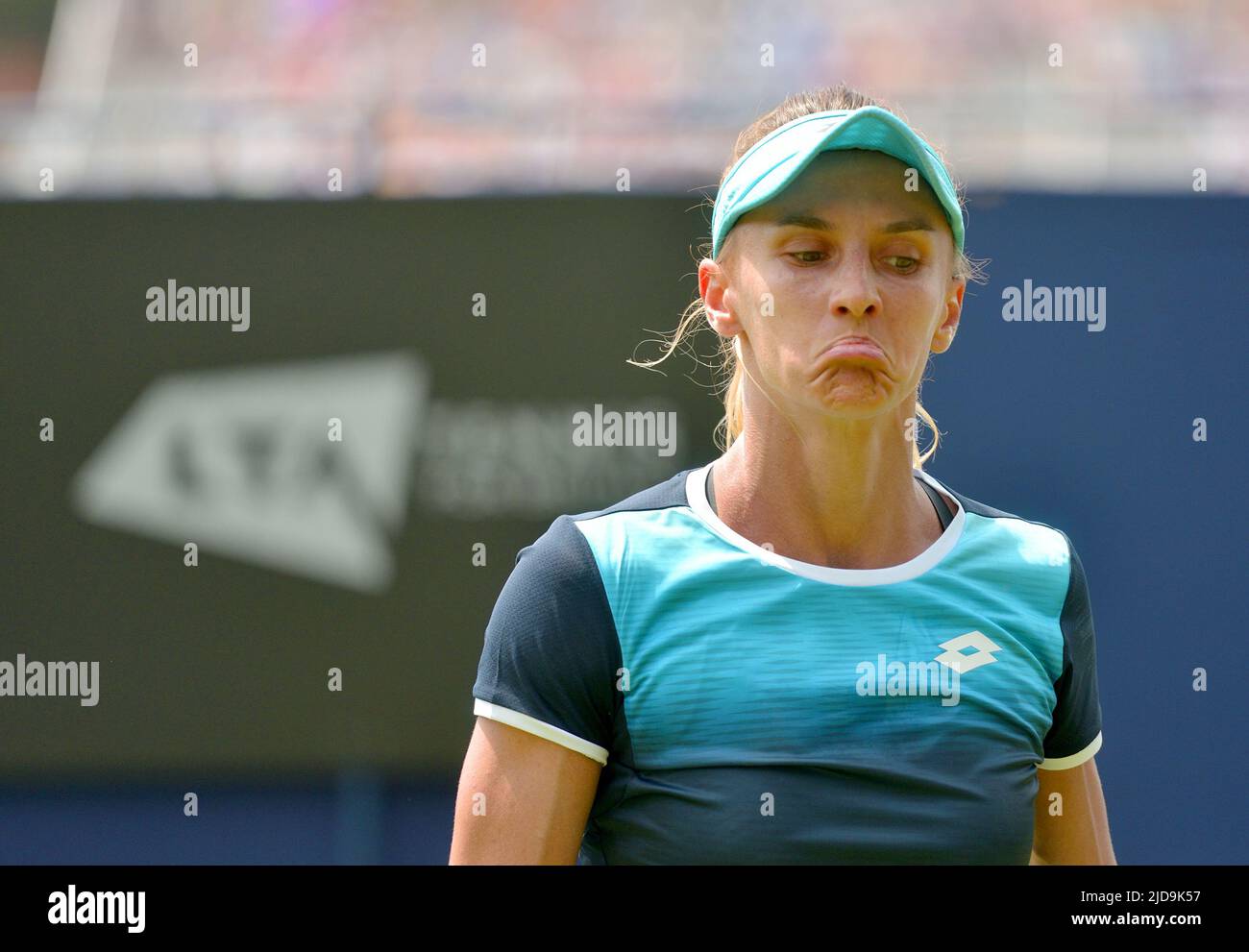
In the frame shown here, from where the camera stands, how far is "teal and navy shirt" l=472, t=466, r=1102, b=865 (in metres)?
1.08

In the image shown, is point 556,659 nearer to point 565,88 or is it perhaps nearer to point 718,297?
point 718,297

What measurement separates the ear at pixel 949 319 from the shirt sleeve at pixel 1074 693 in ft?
0.78

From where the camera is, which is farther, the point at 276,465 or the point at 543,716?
the point at 276,465

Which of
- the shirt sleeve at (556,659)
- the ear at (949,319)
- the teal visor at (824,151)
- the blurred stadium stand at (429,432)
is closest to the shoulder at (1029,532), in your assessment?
the ear at (949,319)

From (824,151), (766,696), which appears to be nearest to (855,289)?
(824,151)

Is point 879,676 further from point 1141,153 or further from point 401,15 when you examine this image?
point 401,15

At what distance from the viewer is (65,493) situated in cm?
341

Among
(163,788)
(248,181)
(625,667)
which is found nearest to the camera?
(625,667)

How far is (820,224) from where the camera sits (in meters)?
1.16

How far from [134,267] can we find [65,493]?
617mm

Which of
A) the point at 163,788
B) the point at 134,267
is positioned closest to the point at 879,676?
the point at 163,788

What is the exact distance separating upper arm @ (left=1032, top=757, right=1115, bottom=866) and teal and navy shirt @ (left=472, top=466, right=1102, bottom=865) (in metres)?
0.08

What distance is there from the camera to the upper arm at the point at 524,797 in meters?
1.08

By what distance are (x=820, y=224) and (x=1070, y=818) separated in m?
0.61
